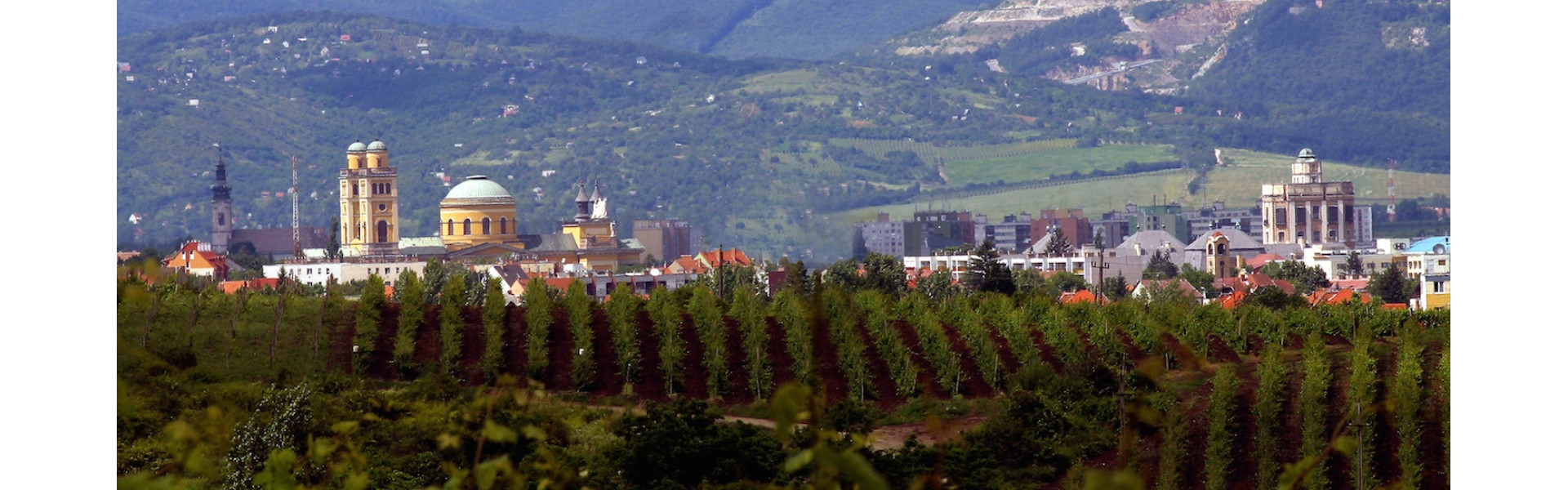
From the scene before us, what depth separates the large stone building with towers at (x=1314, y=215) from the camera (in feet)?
262

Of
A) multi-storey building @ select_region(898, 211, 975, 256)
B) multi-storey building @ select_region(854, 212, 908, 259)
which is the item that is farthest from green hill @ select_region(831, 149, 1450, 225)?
multi-storey building @ select_region(854, 212, 908, 259)

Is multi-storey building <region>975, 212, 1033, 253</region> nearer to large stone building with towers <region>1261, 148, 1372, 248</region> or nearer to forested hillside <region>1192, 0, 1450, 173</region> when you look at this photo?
large stone building with towers <region>1261, 148, 1372, 248</region>

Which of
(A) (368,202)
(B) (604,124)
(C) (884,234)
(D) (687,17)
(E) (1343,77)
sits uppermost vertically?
(D) (687,17)

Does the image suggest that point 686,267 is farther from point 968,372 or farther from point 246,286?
point 968,372

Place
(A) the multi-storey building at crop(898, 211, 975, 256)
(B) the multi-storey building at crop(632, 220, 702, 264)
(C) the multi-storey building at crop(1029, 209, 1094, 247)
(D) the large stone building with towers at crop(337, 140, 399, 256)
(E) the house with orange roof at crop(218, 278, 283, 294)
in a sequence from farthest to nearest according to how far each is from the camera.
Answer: (B) the multi-storey building at crop(632, 220, 702, 264), (C) the multi-storey building at crop(1029, 209, 1094, 247), (D) the large stone building with towers at crop(337, 140, 399, 256), (A) the multi-storey building at crop(898, 211, 975, 256), (E) the house with orange roof at crop(218, 278, 283, 294)

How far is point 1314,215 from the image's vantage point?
81312 mm

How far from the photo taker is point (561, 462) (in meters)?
7.87

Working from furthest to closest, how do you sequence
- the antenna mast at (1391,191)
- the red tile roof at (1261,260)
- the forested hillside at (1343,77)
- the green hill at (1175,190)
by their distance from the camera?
the forested hillside at (1343,77) → the green hill at (1175,190) → the antenna mast at (1391,191) → the red tile roof at (1261,260)

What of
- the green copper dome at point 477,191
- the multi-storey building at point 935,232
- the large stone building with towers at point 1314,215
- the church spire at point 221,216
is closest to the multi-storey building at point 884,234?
the multi-storey building at point 935,232

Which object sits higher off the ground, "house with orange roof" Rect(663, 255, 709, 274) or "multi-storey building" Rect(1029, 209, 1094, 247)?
"multi-storey building" Rect(1029, 209, 1094, 247)

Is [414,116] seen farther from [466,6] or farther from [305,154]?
[466,6]

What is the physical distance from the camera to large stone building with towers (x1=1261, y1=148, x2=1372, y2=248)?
80.0 metres

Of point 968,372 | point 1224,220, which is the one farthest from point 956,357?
point 1224,220

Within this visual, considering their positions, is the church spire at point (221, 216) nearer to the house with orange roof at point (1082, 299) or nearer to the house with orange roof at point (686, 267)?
the house with orange roof at point (686, 267)
